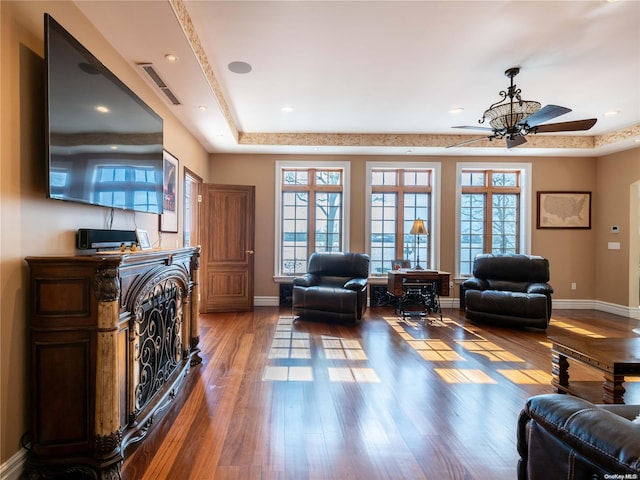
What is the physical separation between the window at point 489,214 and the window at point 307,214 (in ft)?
7.73

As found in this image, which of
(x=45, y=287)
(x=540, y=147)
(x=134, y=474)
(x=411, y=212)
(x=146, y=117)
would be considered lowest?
(x=134, y=474)

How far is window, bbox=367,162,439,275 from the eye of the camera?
19.6 ft

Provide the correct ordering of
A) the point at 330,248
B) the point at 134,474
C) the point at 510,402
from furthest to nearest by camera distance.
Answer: the point at 330,248
the point at 510,402
the point at 134,474

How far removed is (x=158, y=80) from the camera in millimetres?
2953

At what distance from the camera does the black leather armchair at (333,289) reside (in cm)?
451

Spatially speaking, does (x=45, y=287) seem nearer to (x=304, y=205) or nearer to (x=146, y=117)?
(x=146, y=117)

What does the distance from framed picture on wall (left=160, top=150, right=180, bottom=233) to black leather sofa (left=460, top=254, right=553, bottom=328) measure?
14.1 ft

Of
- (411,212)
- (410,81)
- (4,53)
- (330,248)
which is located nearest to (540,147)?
(411,212)

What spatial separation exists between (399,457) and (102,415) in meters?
→ 1.58

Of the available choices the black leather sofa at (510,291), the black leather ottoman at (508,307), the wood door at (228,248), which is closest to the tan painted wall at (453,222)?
the wood door at (228,248)

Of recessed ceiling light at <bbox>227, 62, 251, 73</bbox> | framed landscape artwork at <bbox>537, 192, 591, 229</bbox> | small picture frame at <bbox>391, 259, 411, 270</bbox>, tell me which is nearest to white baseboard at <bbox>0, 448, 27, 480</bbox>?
recessed ceiling light at <bbox>227, 62, 251, 73</bbox>

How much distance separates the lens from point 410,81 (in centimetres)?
346

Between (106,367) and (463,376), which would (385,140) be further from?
(106,367)

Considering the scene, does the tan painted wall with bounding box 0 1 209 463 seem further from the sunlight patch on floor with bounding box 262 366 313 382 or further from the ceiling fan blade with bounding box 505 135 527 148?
the ceiling fan blade with bounding box 505 135 527 148
